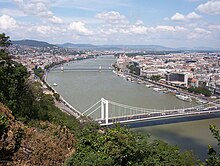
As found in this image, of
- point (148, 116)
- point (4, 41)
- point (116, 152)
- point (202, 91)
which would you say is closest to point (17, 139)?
point (116, 152)

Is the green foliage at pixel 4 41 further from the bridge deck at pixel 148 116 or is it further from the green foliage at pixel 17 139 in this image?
the bridge deck at pixel 148 116

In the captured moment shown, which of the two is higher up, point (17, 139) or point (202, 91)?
point (17, 139)

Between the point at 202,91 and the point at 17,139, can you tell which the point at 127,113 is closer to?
the point at 202,91

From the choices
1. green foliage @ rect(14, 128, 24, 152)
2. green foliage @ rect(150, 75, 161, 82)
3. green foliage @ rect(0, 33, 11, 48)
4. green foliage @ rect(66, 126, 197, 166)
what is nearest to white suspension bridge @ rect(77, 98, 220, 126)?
green foliage @ rect(0, 33, 11, 48)

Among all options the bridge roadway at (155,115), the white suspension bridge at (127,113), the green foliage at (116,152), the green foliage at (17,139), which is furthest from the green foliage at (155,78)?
the green foliage at (17,139)

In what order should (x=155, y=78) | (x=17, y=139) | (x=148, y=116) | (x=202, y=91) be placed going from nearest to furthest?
(x=17, y=139) < (x=148, y=116) < (x=202, y=91) < (x=155, y=78)

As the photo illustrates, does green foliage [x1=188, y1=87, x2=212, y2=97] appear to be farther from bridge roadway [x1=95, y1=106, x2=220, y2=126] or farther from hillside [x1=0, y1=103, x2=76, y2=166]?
hillside [x1=0, y1=103, x2=76, y2=166]
